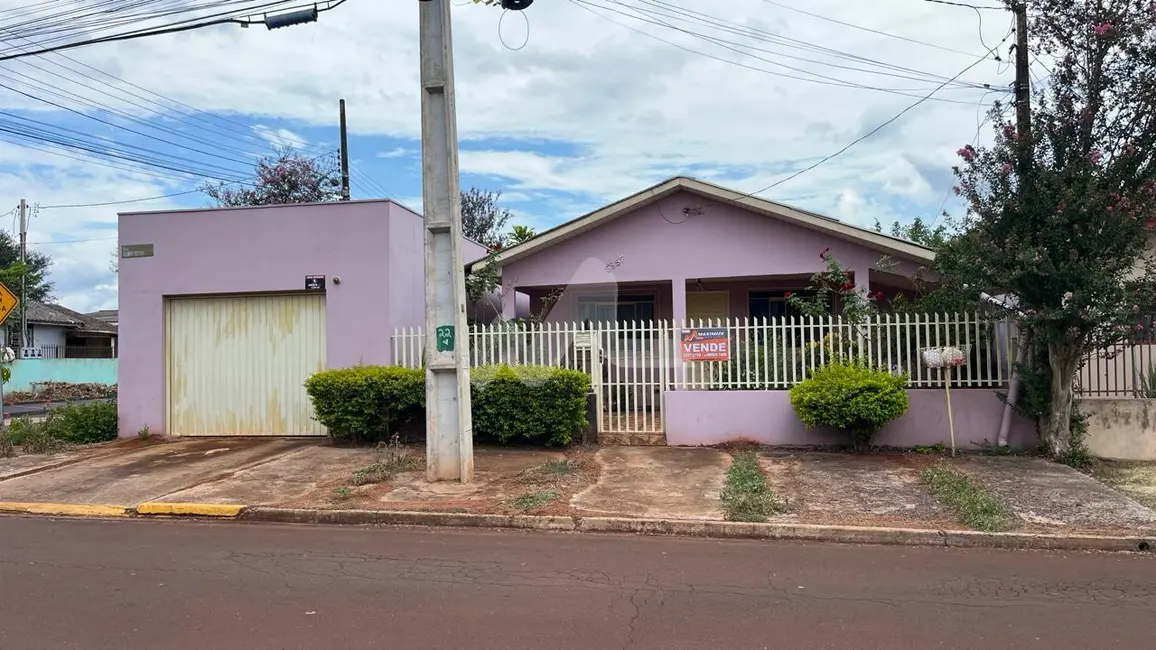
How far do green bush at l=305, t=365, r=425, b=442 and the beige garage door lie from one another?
4.20 feet

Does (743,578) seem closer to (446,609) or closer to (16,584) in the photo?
(446,609)

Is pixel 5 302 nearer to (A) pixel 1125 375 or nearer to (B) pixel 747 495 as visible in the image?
(B) pixel 747 495

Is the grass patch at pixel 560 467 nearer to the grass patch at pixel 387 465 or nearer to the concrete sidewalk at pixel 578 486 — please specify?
the concrete sidewalk at pixel 578 486

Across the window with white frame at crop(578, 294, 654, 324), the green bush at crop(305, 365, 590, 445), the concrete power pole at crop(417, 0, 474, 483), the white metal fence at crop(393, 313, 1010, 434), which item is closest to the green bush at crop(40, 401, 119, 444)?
the green bush at crop(305, 365, 590, 445)

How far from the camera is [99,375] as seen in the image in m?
29.6

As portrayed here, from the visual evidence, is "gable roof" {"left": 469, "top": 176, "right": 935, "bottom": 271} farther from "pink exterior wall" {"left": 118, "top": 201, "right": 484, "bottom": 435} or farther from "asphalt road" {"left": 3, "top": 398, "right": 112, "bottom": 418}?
"asphalt road" {"left": 3, "top": 398, "right": 112, "bottom": 418}

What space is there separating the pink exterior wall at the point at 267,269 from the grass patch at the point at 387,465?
2138mm

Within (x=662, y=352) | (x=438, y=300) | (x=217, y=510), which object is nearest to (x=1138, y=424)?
(x=662, y=352)

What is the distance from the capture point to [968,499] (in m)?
7.44

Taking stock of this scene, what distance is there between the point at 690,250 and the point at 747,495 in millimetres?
6467

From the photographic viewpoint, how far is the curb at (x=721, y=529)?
20.9 feet

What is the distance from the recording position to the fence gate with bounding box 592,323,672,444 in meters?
11.3

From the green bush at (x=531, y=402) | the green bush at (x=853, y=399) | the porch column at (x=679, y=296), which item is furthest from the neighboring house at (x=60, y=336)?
the green bush at (x=853, y=399)

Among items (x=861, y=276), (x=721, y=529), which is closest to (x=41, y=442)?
(x=721, y=529)
